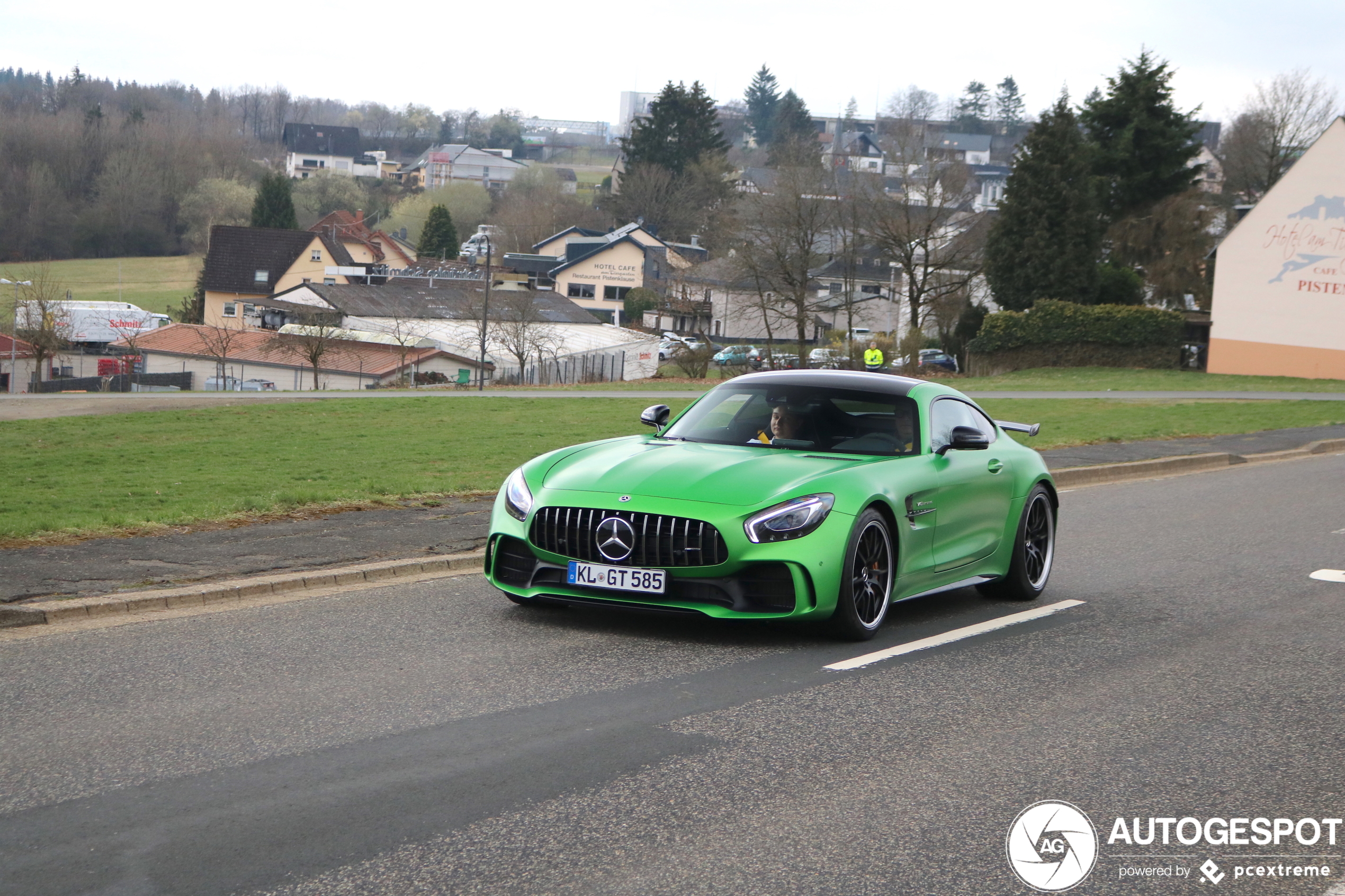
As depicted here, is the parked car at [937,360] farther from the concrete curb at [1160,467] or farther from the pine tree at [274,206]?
the pine tree at [274,206]

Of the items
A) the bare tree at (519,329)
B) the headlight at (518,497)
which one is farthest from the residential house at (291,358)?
the headlight at (518,497)

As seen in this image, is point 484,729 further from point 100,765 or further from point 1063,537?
point 1063,537

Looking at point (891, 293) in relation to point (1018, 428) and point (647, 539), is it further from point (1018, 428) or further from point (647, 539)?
A: point (647, 539)

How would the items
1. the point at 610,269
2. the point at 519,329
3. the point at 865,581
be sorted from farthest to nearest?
the point at 610,269 → the point at 519,329 → the point at 865,581

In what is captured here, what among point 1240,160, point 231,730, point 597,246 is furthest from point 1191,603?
point 597,246

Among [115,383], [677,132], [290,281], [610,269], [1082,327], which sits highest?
[677,132]

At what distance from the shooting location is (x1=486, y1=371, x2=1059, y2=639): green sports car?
7.07 m

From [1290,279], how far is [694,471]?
4900cm

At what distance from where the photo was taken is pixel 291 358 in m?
63.1

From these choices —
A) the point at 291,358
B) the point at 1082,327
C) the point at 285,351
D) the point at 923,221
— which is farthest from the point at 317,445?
the point at 291,358

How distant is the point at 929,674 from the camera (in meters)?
6.81

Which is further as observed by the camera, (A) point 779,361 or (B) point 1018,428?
(A) point 779,361

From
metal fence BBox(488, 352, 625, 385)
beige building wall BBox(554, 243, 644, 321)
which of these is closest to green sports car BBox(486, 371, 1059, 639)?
metal fence BBox(488, 352, 625, 385)

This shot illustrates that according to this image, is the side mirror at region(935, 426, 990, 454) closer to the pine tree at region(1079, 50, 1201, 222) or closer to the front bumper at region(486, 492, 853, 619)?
the front bumper at region(486, 492, 853, 619)
